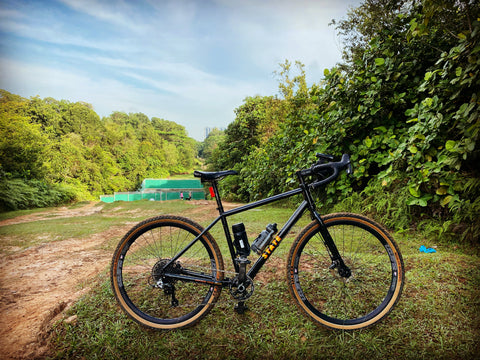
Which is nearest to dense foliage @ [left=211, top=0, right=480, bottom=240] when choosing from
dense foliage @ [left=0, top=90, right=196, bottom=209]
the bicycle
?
the bicycle

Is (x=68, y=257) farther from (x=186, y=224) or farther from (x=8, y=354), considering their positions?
(x=186, y=224)

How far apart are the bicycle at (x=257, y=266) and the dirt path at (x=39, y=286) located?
59cm

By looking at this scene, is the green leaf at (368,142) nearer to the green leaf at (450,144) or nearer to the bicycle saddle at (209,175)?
the green leaf at (450,144)

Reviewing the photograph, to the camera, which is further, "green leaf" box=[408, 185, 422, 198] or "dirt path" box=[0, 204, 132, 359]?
"green leaf" box=[408, 185, 422, 198]

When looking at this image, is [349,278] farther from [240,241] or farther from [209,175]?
[209,175]

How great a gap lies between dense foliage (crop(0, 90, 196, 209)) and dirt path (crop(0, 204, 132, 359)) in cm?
479

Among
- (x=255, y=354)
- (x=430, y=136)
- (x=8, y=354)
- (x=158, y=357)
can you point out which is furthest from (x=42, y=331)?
(x=430, y=136)

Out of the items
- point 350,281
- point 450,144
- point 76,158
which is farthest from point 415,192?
point 76,158

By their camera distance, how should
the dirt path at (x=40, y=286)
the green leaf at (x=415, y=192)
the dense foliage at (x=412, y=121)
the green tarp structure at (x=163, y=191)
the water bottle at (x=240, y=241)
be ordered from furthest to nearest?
the green tarp structure at (x=163, y=191) < the green leaf at (x=415, y=192) < the dense foliage at (x=412, y=121) < the water bottle at (x=240, y=241) < the dirt path at (x=40, y=286)

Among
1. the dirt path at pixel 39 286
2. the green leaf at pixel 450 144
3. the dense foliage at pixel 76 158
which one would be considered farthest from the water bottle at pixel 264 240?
the dense foliage at pixel 76 158

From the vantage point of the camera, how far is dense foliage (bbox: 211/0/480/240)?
288 cm

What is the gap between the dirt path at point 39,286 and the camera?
168 centimetres

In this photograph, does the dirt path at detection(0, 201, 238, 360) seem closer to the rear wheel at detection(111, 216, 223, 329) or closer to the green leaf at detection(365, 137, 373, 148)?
the rear wheel at detection(111, 216, 223, 329)

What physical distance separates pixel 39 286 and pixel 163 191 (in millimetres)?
28710
